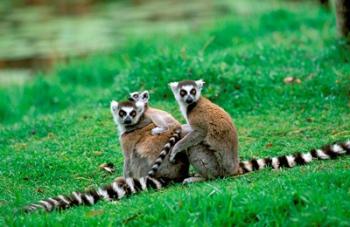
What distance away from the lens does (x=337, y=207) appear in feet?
18.0

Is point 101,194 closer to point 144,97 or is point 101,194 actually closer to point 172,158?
point 172,158

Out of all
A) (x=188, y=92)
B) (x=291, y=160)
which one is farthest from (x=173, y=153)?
(x=291, y=160)

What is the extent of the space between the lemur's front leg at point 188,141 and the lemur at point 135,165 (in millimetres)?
88

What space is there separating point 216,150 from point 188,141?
273mm

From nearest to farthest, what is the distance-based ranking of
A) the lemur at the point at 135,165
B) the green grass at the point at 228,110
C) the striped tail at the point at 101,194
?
the green grass at the point at 228,110
the striped tail at the point at 101,194
the lemur at the point at 135,165

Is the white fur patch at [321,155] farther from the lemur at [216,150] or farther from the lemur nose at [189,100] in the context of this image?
the lemur nose at [189,100]

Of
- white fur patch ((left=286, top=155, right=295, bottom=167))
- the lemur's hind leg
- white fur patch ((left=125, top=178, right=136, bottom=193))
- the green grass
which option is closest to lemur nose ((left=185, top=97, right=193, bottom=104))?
the lemur's hind leg

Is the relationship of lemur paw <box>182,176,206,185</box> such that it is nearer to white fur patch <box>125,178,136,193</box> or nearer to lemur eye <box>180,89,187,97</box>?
white fur patch <box>125,178,136,193</box>

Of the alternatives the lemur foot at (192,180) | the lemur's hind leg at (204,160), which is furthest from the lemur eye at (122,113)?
the lemur foot at (192,180)

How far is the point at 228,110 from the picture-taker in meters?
10.4

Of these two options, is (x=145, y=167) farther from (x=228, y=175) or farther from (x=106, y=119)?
(x=106, y=119)

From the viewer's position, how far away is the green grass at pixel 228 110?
226 inches

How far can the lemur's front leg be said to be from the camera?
6926 mm

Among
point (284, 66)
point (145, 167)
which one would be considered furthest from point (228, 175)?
point (284, 66)
